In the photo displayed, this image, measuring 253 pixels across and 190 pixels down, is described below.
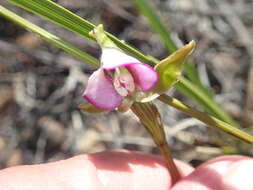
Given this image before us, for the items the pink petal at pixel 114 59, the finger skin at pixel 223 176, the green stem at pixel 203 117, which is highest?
the pink petal at pixel 114 59

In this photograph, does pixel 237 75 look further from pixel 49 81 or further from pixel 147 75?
pixel 147 75

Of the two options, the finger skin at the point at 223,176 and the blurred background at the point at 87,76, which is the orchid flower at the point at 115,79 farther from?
the blurred background at the point at 87,76

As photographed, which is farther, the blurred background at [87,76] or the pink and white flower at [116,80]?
the blurred background at [87,76]

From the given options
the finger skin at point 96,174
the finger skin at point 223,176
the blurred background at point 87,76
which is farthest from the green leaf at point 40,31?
the blurred background at point 87,76

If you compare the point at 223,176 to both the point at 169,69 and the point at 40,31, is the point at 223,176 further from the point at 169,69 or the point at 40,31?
the point at 40,31

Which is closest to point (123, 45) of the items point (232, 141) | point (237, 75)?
point (232, 141)

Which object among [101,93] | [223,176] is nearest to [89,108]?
[101,93]

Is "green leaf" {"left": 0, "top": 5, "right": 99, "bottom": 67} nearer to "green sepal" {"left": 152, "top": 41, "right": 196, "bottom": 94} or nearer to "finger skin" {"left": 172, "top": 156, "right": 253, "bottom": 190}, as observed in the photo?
"green sepal" {"left": 152, "top": 41, "right": 196, "bottom": 94}
